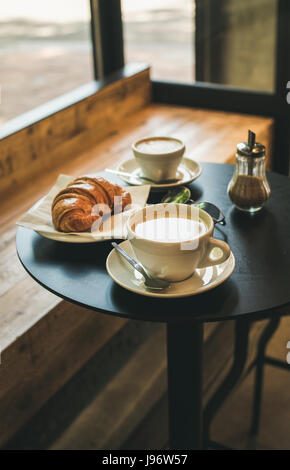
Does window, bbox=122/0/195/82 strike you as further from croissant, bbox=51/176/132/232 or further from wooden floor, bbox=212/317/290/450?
croissant, bbox=51/176/132/232

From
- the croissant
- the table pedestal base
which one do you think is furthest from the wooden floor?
the croissant

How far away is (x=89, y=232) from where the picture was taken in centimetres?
111

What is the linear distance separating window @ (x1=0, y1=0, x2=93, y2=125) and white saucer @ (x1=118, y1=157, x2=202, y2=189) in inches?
44.3

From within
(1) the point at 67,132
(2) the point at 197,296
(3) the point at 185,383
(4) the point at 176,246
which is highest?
(4) the point at 176,246

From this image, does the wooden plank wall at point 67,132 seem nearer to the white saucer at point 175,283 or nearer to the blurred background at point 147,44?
the blurred background at point 147,44

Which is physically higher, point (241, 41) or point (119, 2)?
point (119, 2)

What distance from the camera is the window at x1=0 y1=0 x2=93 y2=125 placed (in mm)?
2369

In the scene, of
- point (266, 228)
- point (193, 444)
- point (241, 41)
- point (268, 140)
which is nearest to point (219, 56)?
point (241, 41)

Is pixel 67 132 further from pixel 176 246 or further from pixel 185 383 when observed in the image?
pixel 176 246

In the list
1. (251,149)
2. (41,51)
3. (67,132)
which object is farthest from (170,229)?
(41,51)

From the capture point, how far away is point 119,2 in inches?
109

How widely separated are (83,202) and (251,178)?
0.37 m
